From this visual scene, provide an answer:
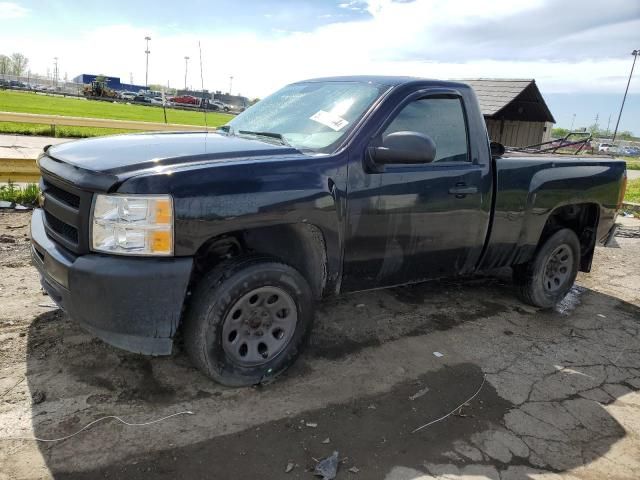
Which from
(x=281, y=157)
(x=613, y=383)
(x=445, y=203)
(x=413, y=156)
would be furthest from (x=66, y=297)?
(x=613, y=383)

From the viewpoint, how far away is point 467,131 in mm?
3980

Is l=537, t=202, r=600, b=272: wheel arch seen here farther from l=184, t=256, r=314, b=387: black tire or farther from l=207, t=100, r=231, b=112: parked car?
l=207, t=100, r=231, b=112: parked car

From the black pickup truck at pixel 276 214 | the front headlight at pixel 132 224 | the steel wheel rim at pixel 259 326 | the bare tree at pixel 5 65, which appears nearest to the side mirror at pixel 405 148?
the black pickup truck at pixel 276 214

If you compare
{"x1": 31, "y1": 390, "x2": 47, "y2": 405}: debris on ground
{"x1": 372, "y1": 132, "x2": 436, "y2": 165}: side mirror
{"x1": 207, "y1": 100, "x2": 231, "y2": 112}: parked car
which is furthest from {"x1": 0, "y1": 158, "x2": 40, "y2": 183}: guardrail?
{"x1": 372, "y1": 132, "x2": 436, "y2": 165}: side mirror

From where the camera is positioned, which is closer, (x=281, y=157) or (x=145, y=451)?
(x=145, y=451)

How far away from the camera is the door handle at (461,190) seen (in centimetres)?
377

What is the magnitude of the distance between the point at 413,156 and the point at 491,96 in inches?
391

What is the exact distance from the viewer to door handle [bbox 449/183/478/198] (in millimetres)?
3769

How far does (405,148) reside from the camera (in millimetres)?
3178

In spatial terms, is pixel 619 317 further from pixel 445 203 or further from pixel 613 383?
pixel 445 203

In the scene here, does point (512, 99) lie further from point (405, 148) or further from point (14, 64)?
point (14, 64)

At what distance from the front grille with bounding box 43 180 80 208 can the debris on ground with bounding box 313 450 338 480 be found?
183 cm

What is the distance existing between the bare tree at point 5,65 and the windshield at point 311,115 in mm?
124439

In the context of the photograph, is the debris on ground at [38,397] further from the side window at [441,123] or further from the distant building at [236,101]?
the distant building at [236,101]
